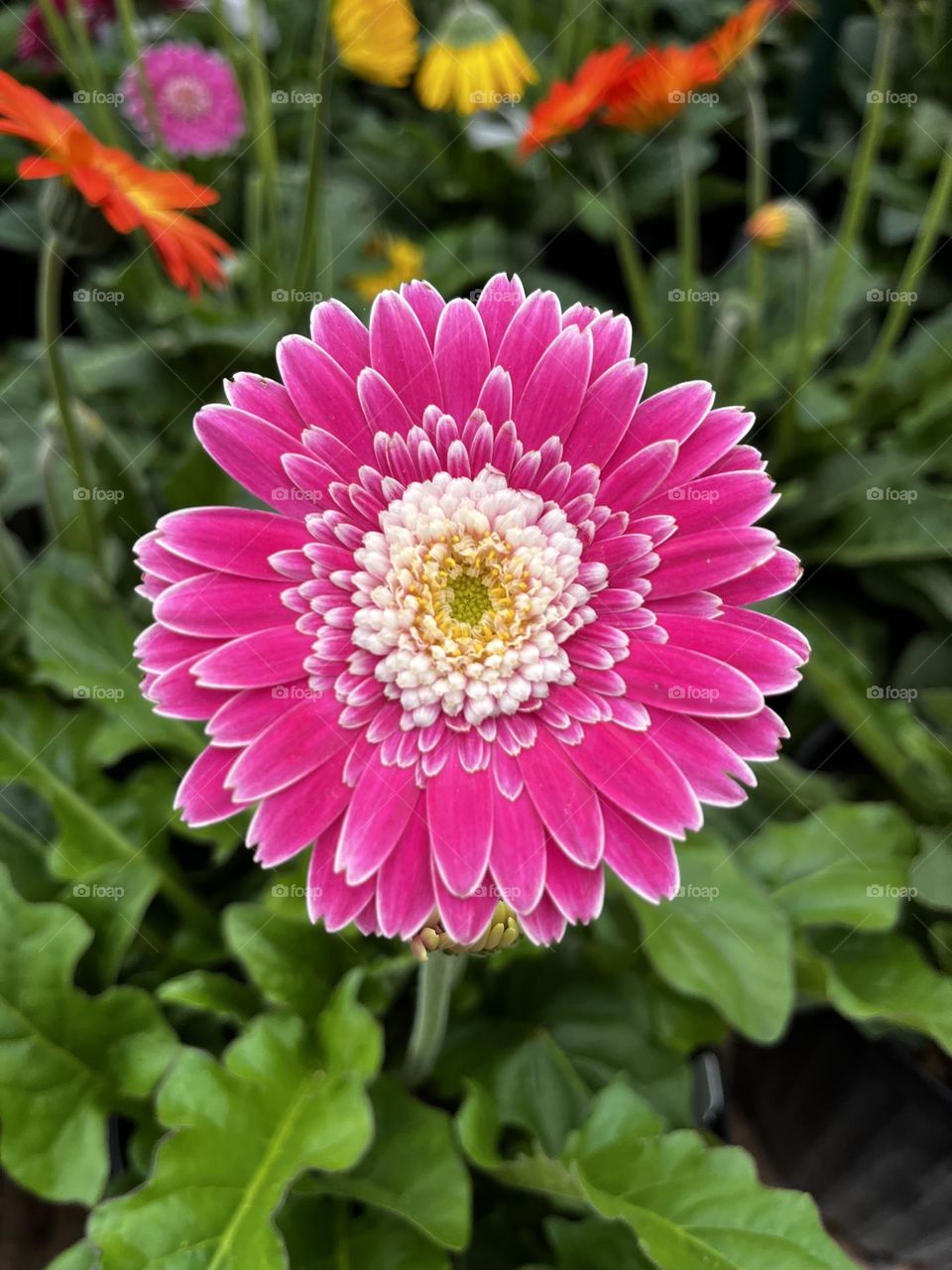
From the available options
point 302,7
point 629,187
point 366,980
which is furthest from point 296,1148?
point 302,7

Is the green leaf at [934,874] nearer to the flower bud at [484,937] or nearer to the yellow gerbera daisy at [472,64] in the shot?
the flower bud at [484,937]

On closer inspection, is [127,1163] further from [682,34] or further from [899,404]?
[682,34]
